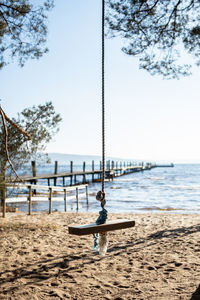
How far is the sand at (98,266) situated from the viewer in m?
3.08

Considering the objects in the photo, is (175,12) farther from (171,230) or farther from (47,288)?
(47,288)

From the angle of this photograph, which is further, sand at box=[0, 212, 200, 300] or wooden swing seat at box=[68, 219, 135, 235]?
sand at box=[0, 212, 200, 300]

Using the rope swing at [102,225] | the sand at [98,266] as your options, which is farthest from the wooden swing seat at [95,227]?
the sand at [98,266]

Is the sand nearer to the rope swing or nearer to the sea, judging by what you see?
the rope swing

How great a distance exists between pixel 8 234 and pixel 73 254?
178 cm

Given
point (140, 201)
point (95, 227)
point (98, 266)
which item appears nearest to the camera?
point (95, 227)

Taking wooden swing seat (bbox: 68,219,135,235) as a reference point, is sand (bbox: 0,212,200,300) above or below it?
below

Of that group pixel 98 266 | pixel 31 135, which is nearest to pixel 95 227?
pixel 98 266

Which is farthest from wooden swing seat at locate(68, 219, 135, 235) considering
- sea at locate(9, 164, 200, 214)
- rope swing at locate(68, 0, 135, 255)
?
sea at locate(9, 164, 200, 214)

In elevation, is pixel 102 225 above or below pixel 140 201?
above

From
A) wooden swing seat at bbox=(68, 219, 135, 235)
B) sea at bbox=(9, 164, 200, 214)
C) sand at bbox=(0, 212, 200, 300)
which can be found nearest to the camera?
wooden swing seat at bbox=(68, 219, 135, 235)

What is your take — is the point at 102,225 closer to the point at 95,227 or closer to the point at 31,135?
the point at 95,227

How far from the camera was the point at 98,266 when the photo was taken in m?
3.88

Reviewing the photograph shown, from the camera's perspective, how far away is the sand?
308 centimetres
